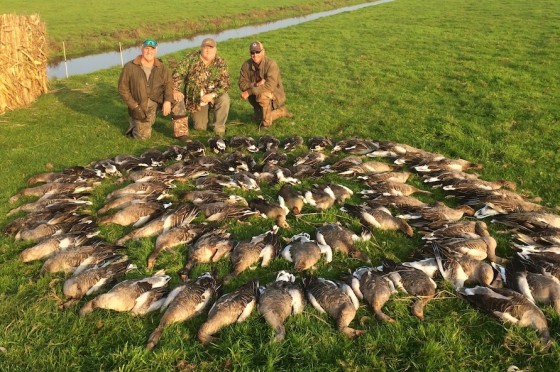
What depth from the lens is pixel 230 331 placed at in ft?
13.6

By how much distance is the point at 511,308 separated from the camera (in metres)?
4.13

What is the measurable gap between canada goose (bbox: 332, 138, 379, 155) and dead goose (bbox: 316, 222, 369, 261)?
331cm

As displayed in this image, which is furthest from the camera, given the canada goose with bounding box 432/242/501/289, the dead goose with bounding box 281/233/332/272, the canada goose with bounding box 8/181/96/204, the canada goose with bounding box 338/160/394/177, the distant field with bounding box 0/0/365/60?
the distant field with bounding box 0/0/365/60

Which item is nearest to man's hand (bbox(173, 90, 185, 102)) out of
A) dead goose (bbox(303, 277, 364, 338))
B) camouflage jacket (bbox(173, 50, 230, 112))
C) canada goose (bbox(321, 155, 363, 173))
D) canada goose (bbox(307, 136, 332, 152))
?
camouflage jacket (bbox(173, 50, 230, 112))

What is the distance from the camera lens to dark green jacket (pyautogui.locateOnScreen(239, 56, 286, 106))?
1039cm

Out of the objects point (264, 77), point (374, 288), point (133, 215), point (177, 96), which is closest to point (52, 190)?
point (133, 215)

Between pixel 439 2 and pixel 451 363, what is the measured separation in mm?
40682

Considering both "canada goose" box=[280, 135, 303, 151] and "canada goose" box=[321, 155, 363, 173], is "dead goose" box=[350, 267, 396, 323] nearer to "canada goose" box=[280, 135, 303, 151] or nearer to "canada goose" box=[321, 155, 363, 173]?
"canada goose" box=[321, 155, 363, 173]

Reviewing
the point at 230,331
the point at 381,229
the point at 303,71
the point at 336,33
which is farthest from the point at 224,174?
the point at 336,33

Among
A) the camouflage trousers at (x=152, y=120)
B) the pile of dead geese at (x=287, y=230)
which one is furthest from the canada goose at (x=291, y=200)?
the camouflage trousers at (x=152, y=120)

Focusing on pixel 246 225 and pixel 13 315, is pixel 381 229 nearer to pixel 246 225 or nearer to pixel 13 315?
pixel 246 225

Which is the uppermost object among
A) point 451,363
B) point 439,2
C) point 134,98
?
point 439,2

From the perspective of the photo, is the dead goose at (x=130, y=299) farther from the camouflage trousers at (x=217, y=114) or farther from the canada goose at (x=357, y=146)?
the camouflage trousers at (x=217, y=114)

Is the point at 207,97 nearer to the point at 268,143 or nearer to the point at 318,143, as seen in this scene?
the point at 268,143
